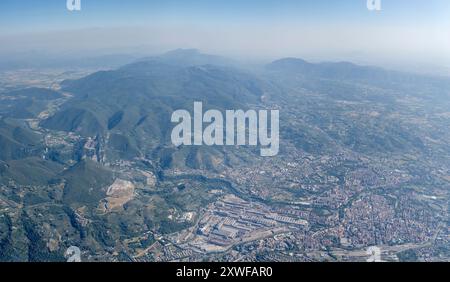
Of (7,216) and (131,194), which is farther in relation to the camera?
(131,194)

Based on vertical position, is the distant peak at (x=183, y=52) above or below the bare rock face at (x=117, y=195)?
above

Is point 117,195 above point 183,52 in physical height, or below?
below

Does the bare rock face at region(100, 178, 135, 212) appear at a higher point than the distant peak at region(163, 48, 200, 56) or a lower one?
lower

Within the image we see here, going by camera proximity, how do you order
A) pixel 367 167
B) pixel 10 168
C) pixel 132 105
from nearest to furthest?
pixel 10 168, pixel 367 167, pixel 132 105

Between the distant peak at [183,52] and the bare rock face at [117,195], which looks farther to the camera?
the distant peak at [183,52]

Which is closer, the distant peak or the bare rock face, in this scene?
the bare rock face

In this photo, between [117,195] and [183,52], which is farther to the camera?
[183,52]
